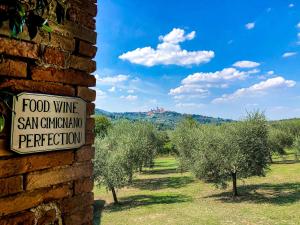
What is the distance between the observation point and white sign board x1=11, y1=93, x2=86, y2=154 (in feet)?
8.25

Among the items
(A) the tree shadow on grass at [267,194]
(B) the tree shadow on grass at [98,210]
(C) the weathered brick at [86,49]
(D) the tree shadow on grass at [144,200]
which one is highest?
(C) the weathered brick at [86,49]

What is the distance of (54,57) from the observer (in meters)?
2.89

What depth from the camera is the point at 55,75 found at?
2.88 metres

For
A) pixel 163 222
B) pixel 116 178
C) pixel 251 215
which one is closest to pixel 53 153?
pixel 163 222

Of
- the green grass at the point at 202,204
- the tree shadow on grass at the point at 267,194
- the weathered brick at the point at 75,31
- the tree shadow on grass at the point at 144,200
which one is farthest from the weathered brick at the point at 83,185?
A: the tree shadow on grass at the point at 267,194

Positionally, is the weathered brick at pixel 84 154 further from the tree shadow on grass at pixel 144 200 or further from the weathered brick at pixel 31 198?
the tree shadow on grass at pixel 144 200

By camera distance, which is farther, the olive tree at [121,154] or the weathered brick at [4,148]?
the olive tree at [121,154]

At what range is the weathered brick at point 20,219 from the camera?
2.40 meters

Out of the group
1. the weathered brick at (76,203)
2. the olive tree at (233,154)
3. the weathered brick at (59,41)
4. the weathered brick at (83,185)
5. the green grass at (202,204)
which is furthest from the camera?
the olive tree at (233,154)

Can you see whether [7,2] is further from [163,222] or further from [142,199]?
[142,199]

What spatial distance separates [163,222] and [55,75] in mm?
20205

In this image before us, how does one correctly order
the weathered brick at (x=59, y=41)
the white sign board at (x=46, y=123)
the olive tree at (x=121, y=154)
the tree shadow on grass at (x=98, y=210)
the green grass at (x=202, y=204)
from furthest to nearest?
the olive tree at (x=121, y=154)
the tree shadow on grass at (x=98, y=210)
the green grass at (x=202, y=204)
the weathered brick at (x=59, y=41)
the white sign board at (x=46, y=123)

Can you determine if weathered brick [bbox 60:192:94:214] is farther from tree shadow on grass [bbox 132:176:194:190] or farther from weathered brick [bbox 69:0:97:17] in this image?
tree shadow on grass [bbox 132:176:194:190]

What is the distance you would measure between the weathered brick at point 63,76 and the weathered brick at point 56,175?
756 millimetres
